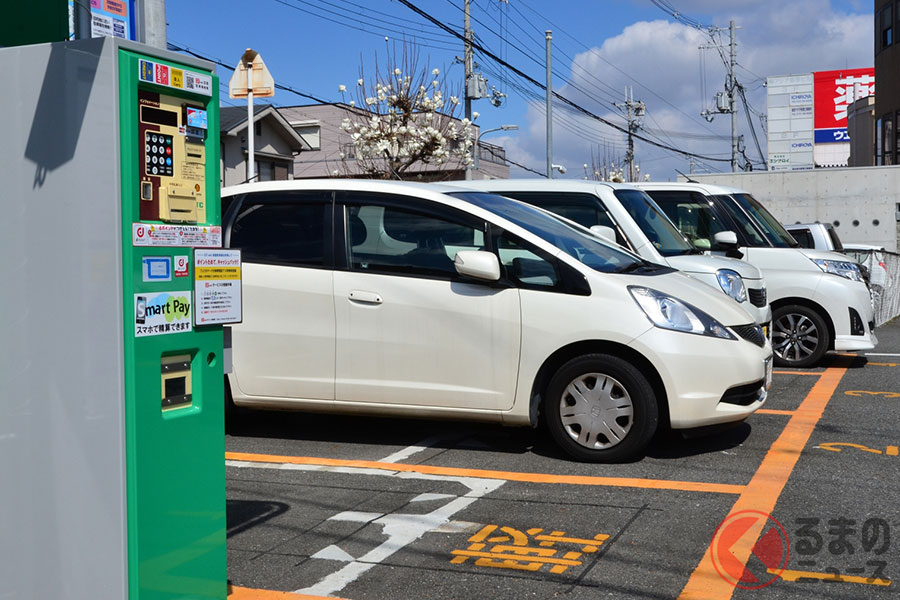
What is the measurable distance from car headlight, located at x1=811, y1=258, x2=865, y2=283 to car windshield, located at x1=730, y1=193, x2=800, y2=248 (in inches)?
17.9

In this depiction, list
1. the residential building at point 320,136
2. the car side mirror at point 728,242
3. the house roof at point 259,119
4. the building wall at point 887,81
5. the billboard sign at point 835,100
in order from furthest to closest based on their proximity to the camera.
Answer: the billboard sign at point 835,100, the residential building at point 320,136, the building wall at point 887,81, the house roof at point 259,119, the car side mirror at point 728,242

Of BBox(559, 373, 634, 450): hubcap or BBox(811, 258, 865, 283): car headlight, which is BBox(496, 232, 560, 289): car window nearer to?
BBox(559, 373, 634, 450): hubcap

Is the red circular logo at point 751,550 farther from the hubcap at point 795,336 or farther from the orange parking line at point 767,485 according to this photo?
the hubcap at point 795,336

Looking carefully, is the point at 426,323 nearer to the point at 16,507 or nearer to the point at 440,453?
the point at 440,453

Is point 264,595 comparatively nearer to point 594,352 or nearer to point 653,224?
point 594,352

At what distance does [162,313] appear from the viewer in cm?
292

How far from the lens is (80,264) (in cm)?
282

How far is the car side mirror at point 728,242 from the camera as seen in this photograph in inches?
378

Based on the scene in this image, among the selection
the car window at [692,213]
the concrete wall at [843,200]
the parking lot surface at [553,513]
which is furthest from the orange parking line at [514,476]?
the concrete wall at [843,200]

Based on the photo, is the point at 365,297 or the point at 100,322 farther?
the point at 365,297

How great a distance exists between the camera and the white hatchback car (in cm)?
580

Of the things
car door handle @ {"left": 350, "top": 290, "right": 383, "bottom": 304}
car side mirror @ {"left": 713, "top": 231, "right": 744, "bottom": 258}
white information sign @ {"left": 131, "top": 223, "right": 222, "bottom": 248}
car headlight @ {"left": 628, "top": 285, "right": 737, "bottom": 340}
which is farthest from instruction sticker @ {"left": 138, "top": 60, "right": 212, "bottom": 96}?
car side mirror @ {"left": 713, "top": 231, "right": 744, "bottom": 258}

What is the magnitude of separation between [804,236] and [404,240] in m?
9.68

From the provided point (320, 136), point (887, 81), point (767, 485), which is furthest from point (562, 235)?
point (320, 136)
